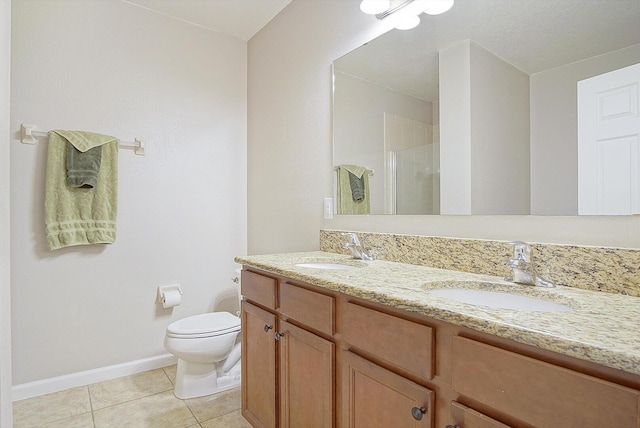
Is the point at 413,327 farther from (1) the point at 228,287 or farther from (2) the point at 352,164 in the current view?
(1) the point at 228,287

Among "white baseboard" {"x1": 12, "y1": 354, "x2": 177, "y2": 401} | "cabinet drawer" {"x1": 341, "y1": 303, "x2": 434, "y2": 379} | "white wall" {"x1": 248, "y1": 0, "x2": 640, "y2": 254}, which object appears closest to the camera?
"cabinet drawer" {"x1": 341, "y1": 303, "x2": 434, "y2": 379}

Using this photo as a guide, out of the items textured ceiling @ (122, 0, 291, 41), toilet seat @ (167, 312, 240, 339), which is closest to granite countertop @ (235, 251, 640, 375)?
toilet seat @ (167, 312, 240, 339)

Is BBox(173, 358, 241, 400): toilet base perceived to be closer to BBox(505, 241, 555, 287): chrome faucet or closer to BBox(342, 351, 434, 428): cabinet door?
BBox(342, 351, 434, 428): cabinet door

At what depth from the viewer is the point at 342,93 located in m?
2.02

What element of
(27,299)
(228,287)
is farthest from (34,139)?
(228,287)

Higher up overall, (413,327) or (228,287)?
(413,327)

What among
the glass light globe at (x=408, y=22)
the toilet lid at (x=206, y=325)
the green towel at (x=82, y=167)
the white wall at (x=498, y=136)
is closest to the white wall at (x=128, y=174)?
the green towel at (x=82, y=167)

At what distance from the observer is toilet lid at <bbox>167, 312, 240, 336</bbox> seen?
6.50 feet

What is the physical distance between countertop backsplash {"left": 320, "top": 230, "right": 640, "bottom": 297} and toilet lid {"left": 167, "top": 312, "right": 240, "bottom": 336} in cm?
99

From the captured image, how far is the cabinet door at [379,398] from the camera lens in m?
0.86

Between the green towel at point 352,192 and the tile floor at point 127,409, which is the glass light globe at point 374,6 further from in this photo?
the tile floor at point 127,409

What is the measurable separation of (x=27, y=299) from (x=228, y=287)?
126cm

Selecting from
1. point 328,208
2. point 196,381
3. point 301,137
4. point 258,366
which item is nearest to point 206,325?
point 196,381

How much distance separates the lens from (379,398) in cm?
98
